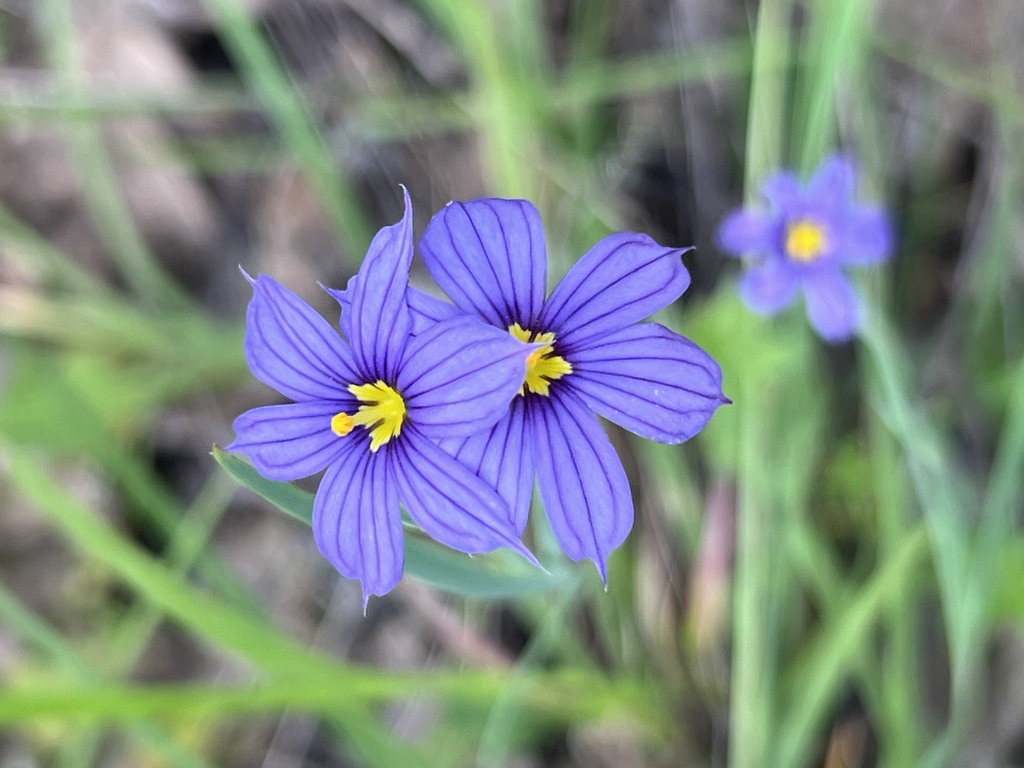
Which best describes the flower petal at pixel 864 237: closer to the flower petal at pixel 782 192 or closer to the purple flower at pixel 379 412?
the flower petal at pixel 782 192

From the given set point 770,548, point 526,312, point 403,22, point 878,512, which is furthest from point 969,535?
point 403,22

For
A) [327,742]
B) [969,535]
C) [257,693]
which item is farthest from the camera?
[327,742]

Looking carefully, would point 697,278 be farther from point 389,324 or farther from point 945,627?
point 389,324

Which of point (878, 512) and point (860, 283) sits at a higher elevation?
point (860, 283)

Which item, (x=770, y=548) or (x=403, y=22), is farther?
(x=403, y=22)

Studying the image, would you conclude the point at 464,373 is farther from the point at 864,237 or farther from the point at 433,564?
the point at 864,237

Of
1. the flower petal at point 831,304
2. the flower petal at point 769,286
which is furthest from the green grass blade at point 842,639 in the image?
the flower petal at point 769,286

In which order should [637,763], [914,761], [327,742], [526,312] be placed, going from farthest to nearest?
[327,742]
[637,763]
[914,761]
[526,312]

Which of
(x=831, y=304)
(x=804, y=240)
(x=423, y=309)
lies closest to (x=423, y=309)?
(x=423, y=309)
